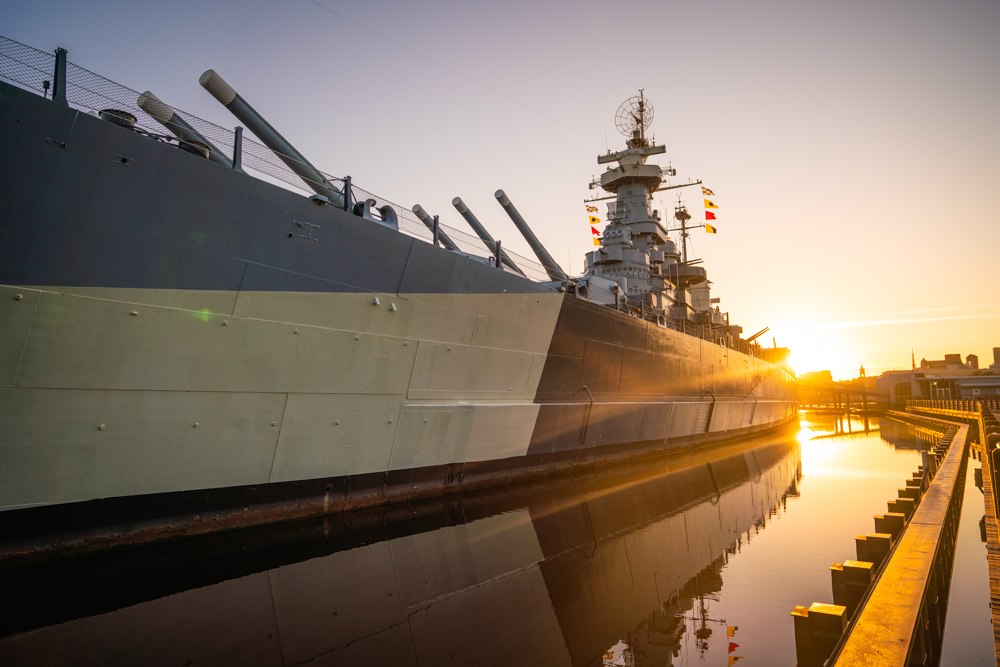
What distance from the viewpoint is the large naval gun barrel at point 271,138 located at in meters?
6.22

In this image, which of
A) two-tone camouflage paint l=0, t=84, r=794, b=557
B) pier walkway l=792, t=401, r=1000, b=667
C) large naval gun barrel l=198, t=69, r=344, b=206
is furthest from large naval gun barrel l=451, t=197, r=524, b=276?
pier walkway l=792, t=401, r=1000, b=667

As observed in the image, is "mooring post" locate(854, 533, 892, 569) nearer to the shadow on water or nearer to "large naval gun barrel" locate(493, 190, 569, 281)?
the shadow on water

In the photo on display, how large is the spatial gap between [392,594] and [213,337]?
10.1ft

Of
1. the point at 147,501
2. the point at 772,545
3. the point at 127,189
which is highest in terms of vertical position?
the point at 127,189

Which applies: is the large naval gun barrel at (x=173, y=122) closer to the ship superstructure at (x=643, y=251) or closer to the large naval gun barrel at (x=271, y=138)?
the large naval gun barrel at (x=271, y=138)

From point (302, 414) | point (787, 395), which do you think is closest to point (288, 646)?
point (302, 414)

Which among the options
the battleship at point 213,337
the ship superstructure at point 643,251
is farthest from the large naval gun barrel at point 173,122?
the ship superstructure at point 643,251

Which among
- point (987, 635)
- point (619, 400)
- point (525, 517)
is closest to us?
point (987, 635)

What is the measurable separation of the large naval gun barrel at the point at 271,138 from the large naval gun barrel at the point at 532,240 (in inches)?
200

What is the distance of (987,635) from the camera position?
3684 millimetres

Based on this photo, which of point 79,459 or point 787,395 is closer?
point 79,459

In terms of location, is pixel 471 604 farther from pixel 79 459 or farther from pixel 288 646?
pixel 79 459

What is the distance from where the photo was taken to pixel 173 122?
551cm

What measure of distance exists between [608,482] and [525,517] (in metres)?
3.70
